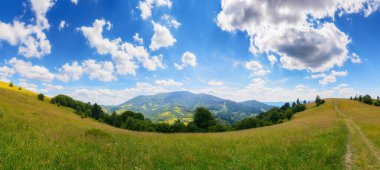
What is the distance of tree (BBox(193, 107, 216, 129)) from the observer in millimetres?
89812

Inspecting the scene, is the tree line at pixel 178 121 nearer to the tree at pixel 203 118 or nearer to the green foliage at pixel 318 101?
the tree at pixel 203 118

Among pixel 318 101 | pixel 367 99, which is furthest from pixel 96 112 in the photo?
pixel 367 99

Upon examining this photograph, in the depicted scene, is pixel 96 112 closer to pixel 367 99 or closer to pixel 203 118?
pixel 203 118

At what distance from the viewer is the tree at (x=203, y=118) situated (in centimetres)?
8981

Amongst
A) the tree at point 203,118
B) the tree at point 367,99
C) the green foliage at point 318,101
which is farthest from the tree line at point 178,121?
the tree at point 367,99

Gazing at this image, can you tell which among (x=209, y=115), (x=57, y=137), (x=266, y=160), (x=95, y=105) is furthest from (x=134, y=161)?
(x=95, y=105)

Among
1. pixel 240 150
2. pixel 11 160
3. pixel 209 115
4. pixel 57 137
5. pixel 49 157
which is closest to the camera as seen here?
pixel 11 160

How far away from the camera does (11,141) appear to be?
8984mm

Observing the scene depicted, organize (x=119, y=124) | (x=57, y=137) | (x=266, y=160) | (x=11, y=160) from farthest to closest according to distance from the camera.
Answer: (x=119, y=124) → (x=57, y=137) → (x=266, y=160) → (x=11, y=160)

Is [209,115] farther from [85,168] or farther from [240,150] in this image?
[85,168]

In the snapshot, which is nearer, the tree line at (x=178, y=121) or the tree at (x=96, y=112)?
the tree line at (x=178, y=121)

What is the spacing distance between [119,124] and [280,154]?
11581 centimetres

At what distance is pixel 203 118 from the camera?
9025 centimetres

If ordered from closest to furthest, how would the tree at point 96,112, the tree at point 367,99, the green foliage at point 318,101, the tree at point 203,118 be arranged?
the tree at point 203,118, the tree at point 367,99, the tree at point 96,112, the green foliage at point 318,101
